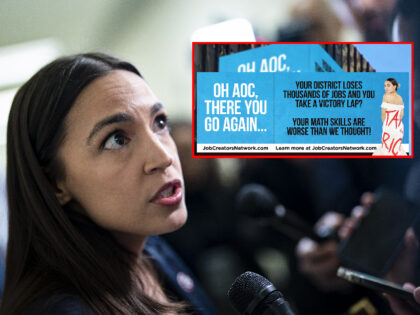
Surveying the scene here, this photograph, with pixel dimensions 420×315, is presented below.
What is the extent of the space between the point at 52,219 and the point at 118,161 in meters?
0.11

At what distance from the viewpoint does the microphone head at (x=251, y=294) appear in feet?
1.34

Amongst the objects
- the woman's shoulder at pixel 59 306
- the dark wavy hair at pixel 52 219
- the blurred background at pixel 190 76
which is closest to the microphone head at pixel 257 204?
the blurred background at pixel 190 76

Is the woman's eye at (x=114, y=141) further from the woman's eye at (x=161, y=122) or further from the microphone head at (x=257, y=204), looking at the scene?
the microphone head at (x=257, y=204)

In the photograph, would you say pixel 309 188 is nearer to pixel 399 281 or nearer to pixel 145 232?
pixel 399 281

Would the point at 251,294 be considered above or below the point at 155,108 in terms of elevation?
below

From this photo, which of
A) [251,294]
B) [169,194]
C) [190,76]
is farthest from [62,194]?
[190,76]

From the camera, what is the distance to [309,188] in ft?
3.02

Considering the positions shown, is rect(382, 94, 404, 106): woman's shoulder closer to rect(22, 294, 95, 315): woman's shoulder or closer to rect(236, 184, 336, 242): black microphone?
rect(236, 184, 336, 242): black microphone

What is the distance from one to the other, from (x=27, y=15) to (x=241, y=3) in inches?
14.9

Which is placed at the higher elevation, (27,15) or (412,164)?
(27,15)

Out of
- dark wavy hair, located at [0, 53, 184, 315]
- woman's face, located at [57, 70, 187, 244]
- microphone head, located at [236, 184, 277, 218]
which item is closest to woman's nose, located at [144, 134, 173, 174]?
woman's face, located at [57, 70, 187, 244]

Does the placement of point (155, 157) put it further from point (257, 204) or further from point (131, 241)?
point (257, 204)

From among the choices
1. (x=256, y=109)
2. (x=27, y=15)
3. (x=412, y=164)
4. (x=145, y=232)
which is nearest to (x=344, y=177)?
(x=412, y=164)

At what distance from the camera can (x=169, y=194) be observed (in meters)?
0.56
